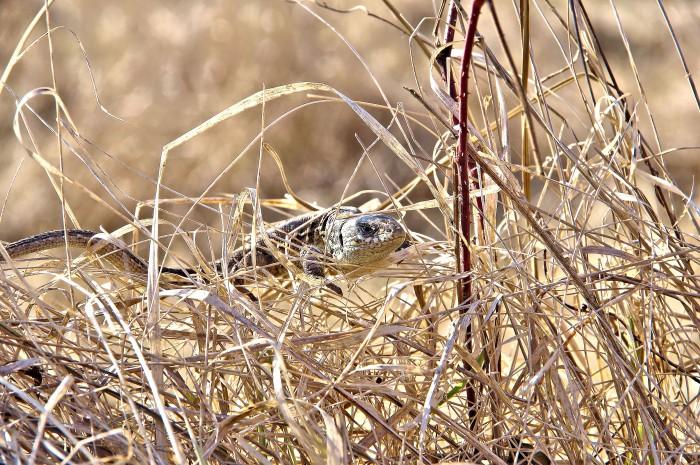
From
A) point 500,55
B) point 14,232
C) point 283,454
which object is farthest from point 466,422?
point 14,232

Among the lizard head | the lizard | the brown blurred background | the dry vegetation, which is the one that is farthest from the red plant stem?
the brown blurred background

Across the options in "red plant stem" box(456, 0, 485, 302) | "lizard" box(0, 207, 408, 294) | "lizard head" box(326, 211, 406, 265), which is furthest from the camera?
"lizard head" box(326, 211, 406, 265)

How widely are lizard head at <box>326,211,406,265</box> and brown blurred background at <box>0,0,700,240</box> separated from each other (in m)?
4.70

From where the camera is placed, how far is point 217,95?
7.88 metres

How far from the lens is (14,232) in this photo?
7699 mm

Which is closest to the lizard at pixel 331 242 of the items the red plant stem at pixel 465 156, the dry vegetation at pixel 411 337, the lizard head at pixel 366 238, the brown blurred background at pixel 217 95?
the lizard head at pixel 366 238

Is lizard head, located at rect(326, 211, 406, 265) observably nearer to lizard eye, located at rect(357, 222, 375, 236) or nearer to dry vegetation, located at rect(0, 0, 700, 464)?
lizard eye, located at rect(357, 222, 375, 236)

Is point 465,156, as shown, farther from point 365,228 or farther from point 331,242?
point 331,242

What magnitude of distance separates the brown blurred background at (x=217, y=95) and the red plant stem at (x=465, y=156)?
19.3ft

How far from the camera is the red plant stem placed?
1.28 meters

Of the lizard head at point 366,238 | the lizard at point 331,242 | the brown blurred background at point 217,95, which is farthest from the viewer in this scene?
the brown blurred background at point 217,95

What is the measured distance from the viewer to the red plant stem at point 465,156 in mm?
1283

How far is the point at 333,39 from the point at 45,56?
315 centimetres

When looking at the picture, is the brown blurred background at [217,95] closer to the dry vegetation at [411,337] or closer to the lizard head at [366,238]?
the lizard head at [366,238]
